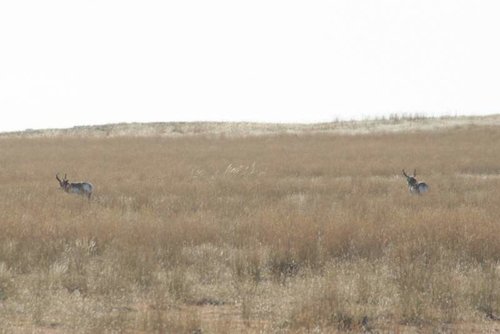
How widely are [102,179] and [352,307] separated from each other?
13.5 m

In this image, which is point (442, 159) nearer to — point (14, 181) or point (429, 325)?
point (14, 181)

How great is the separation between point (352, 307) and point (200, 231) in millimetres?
3783

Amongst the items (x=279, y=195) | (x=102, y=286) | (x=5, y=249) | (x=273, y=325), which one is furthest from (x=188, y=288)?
(x=279, y=195)

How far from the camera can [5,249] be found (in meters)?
7.90

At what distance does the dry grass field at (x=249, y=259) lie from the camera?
5.51 metres

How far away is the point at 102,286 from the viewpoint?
257 inches

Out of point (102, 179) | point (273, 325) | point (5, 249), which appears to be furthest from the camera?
point (102, 179)

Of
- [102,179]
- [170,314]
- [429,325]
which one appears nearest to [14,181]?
[102,179]

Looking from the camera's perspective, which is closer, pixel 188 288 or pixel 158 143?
pixel 188 288

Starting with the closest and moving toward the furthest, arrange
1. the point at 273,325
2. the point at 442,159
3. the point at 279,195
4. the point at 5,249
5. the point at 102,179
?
the point at 273,325 → the point at 5,249 → the point at 279,195 → the point at 102,179 → the point at 442,159

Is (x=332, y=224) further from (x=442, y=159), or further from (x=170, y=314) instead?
(x=442, y=159)

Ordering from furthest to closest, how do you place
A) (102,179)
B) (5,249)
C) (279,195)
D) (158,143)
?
(158,143)
(102,179)
(279,195)
(5,249)

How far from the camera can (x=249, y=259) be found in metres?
7.49

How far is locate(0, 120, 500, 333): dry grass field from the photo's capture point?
18.1ft
